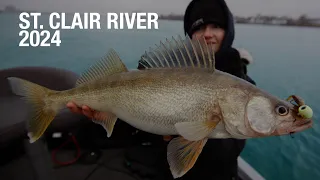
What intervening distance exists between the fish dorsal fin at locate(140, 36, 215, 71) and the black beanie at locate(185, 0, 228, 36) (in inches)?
26.4

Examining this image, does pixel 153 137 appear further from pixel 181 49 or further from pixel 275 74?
pixel 275 74

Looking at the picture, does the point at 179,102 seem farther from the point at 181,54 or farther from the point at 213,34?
the point at 213,34

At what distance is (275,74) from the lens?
3.73m

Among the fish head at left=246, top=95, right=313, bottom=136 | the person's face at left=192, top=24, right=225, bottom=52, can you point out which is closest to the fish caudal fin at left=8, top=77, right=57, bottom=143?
the fish head at left=246, top=95, right=313, bottom=136

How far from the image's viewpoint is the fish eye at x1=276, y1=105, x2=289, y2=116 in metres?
0.90

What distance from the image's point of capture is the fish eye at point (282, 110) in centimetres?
90

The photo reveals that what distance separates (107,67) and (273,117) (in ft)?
2.49

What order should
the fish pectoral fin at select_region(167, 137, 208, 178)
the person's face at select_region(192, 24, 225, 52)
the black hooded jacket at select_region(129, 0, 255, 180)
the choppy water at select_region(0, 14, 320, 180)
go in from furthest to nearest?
the choppy water at select_region(0, 14, 320, 180) → the person's face at select_region(192, 24, 225, 52) → the black hooded jacket at select_region(129, 0, 255, 180) → the fish pectoral fin at select_region(167, 137, 208, 178)

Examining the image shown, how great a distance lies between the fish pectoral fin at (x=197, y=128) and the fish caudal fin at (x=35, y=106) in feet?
2.16

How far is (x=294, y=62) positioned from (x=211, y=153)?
114 inches

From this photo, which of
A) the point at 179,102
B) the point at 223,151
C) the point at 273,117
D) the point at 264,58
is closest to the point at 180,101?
the point at 179,102

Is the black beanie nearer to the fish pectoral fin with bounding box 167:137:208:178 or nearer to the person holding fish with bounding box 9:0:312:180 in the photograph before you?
→ the person holding fish with bounding box 9:0:312:180

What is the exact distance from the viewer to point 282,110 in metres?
0.91

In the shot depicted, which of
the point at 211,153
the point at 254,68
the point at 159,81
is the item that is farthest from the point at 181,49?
the point at 254,68
